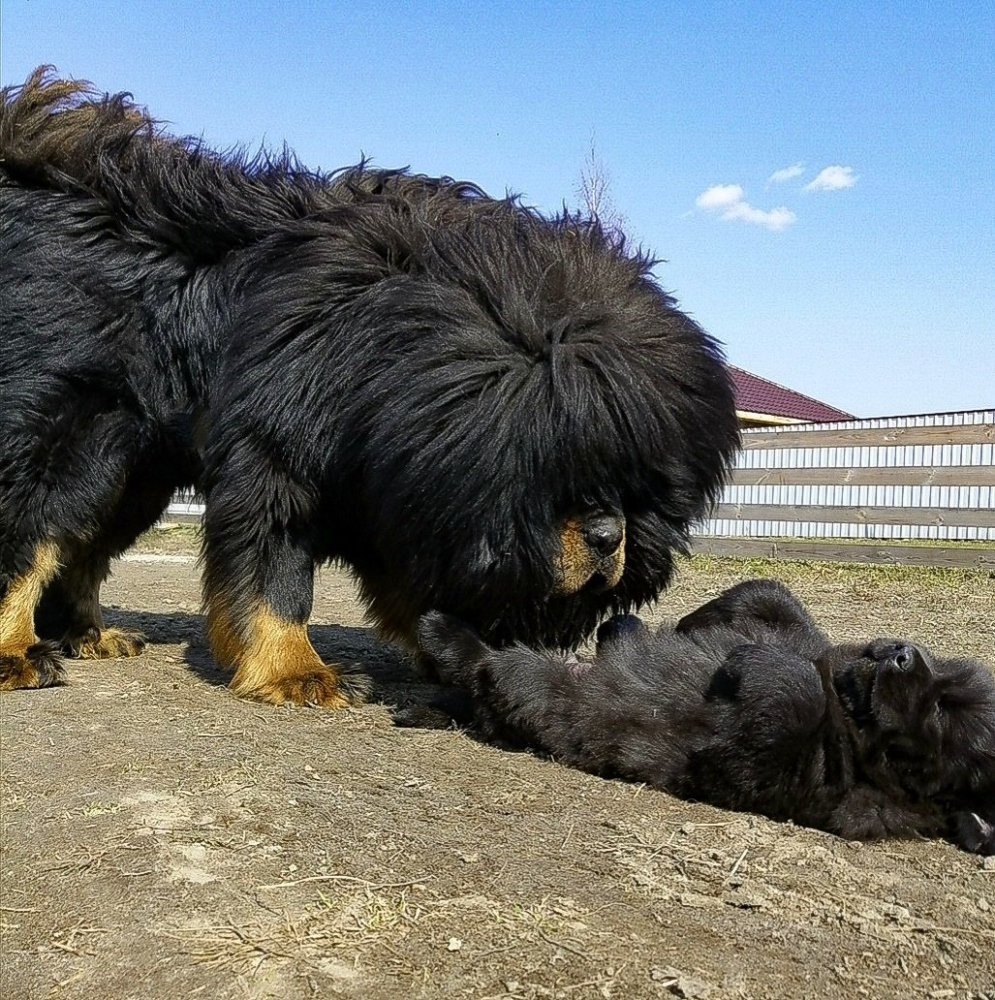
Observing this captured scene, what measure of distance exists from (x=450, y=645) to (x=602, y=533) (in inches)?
26.2

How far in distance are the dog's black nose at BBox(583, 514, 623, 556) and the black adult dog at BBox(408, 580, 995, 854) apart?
1.24 feet

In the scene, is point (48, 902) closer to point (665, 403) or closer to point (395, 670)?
point (665, 403)

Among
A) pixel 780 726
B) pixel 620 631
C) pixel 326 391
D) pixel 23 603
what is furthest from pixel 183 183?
pixel 780 726

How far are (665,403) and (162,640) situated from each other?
11.1ft

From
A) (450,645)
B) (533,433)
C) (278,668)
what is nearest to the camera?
(533,433)

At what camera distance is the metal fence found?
35.1 ft

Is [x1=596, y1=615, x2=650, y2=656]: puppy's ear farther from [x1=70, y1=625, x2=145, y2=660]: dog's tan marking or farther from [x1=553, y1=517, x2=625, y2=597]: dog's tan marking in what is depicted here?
[x1=70, y1=625, x2=145, y2=660]: dog's tan marking

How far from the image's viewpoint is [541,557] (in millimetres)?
3688

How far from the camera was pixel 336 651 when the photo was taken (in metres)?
5.58

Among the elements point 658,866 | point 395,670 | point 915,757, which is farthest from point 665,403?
point 395,670

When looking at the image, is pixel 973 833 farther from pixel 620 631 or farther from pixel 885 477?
pixel 885 477

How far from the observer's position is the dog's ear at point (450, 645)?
3.75 meters

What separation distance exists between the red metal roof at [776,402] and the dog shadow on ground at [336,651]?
56.2 ft

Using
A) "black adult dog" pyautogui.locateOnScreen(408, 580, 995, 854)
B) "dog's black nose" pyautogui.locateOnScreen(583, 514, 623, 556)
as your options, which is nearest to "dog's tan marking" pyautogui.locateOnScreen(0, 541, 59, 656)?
"black adult dog" pyautogui.locateOnScreen(408, 580, 995, 854)
